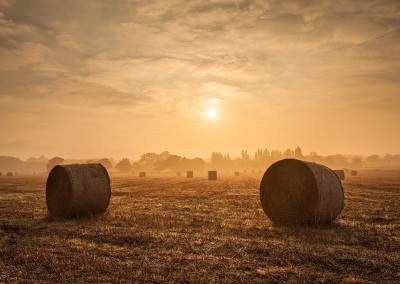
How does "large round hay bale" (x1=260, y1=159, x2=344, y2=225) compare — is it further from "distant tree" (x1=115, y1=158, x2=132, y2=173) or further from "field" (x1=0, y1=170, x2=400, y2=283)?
"distant tree" (x1=115, y1=158, x2=132, y2=173)

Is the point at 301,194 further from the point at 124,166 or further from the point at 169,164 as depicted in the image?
the point at 124,166

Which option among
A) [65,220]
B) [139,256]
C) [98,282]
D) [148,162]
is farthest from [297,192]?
[148,162]

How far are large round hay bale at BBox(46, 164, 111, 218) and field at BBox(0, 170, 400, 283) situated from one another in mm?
551

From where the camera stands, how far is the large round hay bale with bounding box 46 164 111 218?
1336cm

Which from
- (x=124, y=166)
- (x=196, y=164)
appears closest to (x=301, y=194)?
(x=196, y=164)

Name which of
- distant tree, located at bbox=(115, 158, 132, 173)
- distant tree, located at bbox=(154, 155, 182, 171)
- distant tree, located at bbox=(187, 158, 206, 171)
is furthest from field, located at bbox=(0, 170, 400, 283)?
distant tree, located at bbox=(115, 158, 132, 173)

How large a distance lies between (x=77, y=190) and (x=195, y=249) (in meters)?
6.95

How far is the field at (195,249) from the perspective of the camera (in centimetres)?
657

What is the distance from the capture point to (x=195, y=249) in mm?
8461

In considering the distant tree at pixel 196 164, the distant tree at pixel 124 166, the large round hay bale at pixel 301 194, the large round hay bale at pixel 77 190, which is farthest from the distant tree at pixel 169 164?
the large round hay bale at pixel 301 194

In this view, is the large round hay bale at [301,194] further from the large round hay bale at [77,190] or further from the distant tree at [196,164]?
the distant tree at [196,164]

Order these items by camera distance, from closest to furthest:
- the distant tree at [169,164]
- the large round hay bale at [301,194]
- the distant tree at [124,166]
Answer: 1. the large round hay bale at [301,194]
2. the distant tree at [169,164]
3. the distant tree at [124,166]

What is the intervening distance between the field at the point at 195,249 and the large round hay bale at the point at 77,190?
1.81 ft

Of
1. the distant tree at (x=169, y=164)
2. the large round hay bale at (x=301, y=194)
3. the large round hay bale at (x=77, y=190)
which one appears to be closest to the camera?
the large round hay bale at (x=301, y=194)
